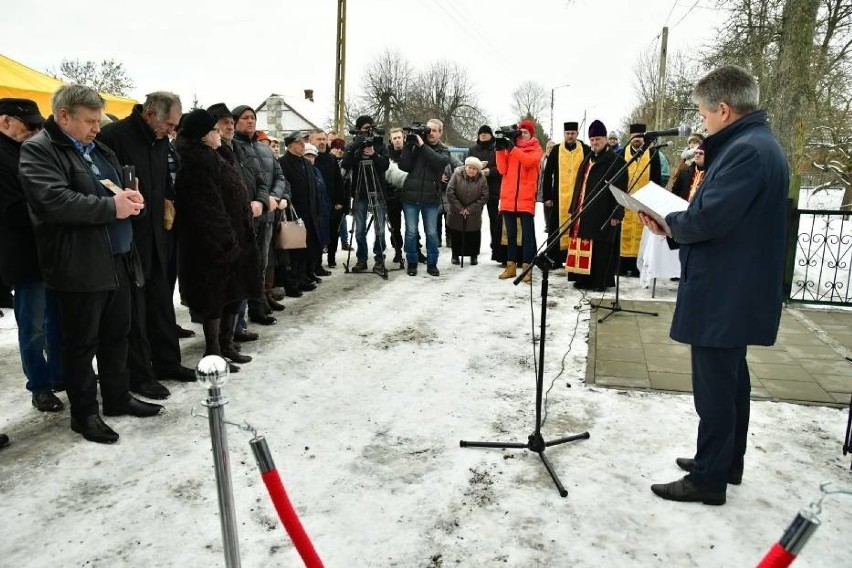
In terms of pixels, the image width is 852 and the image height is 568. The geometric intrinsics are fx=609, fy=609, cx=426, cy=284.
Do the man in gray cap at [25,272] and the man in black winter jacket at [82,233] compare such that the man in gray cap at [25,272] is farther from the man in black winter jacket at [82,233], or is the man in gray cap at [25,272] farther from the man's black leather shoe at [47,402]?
the man in black winter jacket at [82,233]

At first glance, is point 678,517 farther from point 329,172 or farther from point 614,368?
point 329,172

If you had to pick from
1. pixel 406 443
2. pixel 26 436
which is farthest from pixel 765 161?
pixel 26 436

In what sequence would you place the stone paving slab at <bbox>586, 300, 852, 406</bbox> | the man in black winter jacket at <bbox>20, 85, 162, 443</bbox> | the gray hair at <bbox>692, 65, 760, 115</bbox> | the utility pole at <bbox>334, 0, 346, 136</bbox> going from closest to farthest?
the gray hair at <bbox>692, 65, 760, 115</bbox> → the man in black winter jacket at <bbox>20, 85, 162, 443</bbox> → the stone paving slab at <bbox>586, 300, 852, 406</bbox> → the utility pole at <bbox>334, 0, 346, 136</bbox>

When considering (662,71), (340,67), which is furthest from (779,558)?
(662,71)

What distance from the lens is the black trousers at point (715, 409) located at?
2.71 m

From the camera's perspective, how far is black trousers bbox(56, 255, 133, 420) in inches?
132

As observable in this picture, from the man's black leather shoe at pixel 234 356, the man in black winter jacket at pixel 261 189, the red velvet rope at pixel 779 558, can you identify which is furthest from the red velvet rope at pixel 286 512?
the man in black winter jacket at pixel 261 189

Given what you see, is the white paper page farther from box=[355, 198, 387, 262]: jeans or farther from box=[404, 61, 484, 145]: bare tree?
box=[404, 61, 484, 145]: bare tree

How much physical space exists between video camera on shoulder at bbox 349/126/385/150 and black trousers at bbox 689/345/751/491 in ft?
19.7

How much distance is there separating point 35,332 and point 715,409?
395cm

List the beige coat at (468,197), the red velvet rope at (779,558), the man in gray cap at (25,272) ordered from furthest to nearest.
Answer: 1. the beige coat at (468,197)
2. the man in gray cap at (25,272)
3. the red velvet rope at (779,558)

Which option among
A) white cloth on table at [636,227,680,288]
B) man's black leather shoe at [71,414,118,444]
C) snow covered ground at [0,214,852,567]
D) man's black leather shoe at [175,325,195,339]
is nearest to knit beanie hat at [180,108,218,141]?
snow covered ground at [0,214,852,567]

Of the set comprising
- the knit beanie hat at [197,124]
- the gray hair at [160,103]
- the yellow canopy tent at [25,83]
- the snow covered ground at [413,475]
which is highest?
the yellow canopy tent at [25,83]

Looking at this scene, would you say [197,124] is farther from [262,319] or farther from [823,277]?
[823,277]
